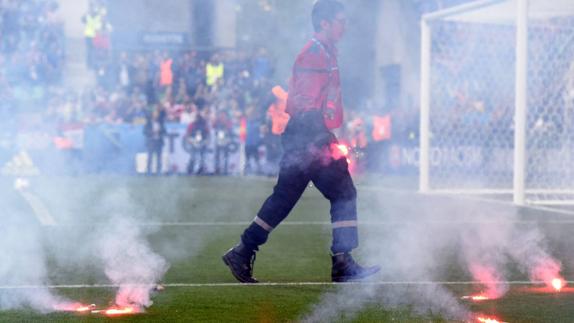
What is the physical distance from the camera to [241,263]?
7.11 meters

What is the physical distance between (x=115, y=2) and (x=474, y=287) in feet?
9.60

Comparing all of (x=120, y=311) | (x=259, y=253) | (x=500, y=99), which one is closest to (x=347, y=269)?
(x=120, y=311)

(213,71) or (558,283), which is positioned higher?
(213,71)

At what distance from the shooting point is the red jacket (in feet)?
22.7

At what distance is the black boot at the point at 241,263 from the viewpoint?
23.2ft

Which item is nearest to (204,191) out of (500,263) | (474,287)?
(500,263)

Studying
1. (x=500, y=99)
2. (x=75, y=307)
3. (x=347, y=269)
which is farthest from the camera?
(x=500, y=99)

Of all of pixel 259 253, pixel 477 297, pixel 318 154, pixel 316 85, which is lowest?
pixel 259 253

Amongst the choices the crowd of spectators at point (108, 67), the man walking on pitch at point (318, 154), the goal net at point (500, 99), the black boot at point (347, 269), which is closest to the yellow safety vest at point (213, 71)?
the crowd of spectators at point (108, 67)

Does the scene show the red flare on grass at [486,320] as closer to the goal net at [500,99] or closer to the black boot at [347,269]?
the black boot at [347,269]

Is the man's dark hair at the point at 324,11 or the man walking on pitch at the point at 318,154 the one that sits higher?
the man's dark hair at the point at 324,11

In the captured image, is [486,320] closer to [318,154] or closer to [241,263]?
[318,154]

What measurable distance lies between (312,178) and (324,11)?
1.08 meters

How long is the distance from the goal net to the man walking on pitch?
323 inches
